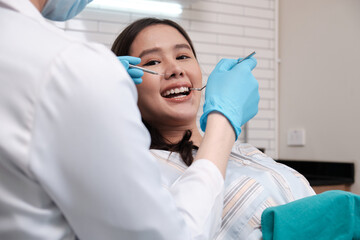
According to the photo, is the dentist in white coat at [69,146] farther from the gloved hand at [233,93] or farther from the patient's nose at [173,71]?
the patient's nose at [173,71]

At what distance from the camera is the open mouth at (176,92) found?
1.42 m

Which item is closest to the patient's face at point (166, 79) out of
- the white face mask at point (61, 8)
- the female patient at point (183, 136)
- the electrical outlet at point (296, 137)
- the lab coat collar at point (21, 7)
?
the female patient at point (183, 136)

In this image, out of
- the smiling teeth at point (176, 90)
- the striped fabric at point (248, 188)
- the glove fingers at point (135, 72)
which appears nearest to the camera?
the striped fabric at point (248, 188)

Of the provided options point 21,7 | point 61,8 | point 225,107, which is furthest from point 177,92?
point 21,7

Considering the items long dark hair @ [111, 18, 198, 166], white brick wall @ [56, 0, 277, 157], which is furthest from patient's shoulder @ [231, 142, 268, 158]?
white brick wall @ [56, 0, 277, 157]

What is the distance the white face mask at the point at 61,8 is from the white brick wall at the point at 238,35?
1.51 m

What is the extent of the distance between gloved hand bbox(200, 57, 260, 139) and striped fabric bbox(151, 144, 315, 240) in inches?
6.2

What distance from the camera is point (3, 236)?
0.59 meters

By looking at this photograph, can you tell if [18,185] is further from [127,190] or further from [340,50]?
[340,50]

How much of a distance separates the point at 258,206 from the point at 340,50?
165 centimetres

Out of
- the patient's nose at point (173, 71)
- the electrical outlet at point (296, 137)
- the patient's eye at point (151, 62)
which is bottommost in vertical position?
the electrical outlet at point (296, 137)

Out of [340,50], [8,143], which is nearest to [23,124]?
[8,143]

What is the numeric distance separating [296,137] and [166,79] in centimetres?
162

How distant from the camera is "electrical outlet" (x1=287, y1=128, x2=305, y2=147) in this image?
8.75 feet
